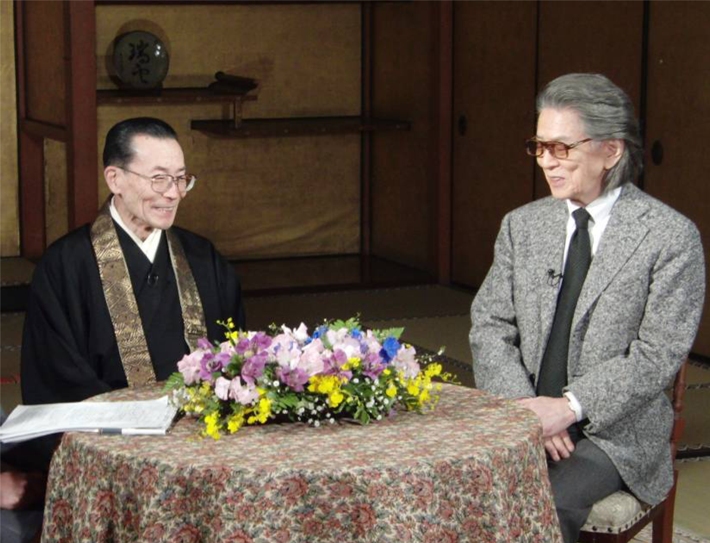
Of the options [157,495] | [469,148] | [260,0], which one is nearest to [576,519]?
[157,495]

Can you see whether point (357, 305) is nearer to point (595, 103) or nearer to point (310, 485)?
point (595, 103)

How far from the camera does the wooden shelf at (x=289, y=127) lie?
293 inches

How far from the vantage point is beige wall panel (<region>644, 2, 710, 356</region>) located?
5.62m

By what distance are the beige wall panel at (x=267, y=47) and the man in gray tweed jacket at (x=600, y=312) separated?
Answer: 4779 millimetres

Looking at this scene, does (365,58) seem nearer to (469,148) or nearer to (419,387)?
(469,148)

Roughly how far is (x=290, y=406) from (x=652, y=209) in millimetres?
977

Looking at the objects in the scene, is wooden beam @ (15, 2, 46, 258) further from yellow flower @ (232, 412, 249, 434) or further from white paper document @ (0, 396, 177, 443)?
yellow flower @ (232, 412, 249, 434)

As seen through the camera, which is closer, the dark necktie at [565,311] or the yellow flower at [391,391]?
the yellow flower at [391,391]

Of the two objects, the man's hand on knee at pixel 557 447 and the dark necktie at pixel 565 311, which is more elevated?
the dark necktie at pixel 565 311

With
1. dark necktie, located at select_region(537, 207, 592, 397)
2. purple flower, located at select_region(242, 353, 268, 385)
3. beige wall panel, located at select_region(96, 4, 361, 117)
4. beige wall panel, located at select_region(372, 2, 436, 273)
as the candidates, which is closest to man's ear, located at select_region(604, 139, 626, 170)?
dark necktie, located at select_region(537, 207, 592, 397)

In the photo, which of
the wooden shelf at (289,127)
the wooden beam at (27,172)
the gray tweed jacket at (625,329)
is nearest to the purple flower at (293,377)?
the gray tweed jacket at (625,329)

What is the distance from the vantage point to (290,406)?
2.53 m

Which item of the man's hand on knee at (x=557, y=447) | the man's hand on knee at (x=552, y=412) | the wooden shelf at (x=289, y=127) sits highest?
the wooden shelf at (x=289, y=127)

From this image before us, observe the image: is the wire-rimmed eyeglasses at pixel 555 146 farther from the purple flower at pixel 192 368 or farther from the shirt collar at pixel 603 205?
the purple flower at pixel 192 368
